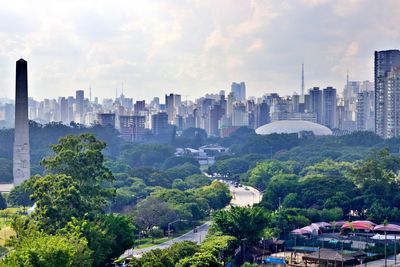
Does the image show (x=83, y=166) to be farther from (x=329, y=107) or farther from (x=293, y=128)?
(x=329, y=107)

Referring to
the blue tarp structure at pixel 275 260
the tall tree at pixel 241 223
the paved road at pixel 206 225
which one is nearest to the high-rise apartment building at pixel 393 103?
the paved road at pixel 206 225

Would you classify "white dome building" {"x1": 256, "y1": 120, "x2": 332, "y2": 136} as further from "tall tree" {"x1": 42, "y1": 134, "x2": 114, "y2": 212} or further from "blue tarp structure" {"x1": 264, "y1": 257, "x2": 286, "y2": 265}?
"tall tree" {"x1": 42, "y1": 134, "x2": 114, "y2": 212}

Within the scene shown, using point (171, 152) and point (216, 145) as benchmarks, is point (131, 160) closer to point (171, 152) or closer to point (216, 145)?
point (171, 152)

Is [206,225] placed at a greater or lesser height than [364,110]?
lesser

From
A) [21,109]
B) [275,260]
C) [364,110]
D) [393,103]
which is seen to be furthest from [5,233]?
[364,110]

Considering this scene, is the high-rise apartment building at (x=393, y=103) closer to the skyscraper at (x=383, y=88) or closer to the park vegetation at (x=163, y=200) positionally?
the skyscraper at (x=383, y=88)

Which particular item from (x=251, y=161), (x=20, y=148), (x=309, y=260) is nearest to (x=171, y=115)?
(x=251, y=161)
